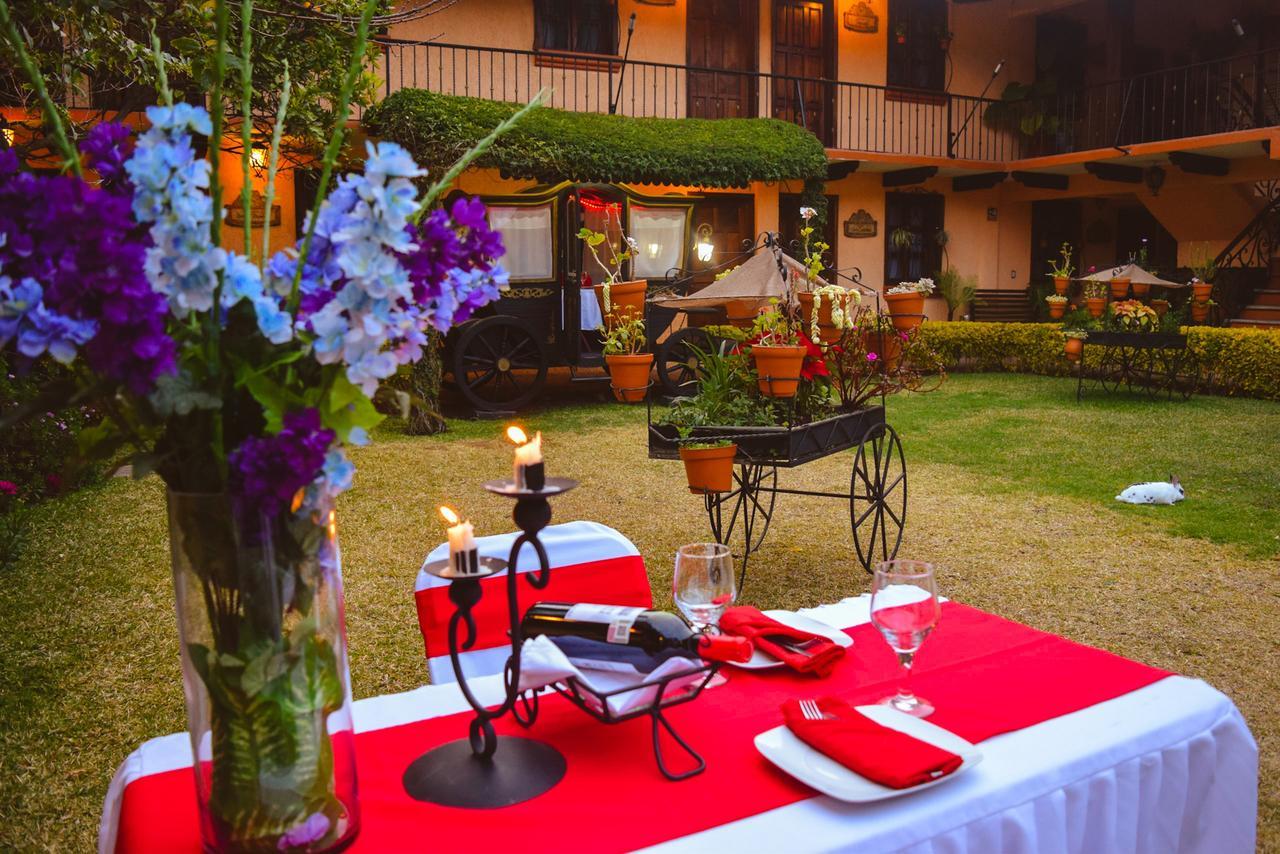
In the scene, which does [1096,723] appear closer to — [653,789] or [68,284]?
[653,789]

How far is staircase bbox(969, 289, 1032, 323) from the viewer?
15.3 meters

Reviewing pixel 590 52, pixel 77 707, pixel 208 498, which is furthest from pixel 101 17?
pixel 590 52

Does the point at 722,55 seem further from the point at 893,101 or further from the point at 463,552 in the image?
the point at 463,552

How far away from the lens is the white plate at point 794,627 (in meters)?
1.59

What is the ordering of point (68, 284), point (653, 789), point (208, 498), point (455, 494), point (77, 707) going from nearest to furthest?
point (68, 284) < point (208, 498) < point (653, 789) < point (77, 707) < point (455, 494)

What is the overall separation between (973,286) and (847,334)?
11.5m

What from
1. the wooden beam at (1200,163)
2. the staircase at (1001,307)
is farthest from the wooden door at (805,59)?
the wooden beam at (1200,163)

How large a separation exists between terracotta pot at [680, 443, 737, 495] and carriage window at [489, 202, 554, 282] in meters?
6.47

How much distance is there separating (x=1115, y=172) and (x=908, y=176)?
2.90 metres

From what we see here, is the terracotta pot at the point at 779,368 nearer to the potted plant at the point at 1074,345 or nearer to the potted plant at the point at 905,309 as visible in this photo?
the potted plant at the point at 905,309

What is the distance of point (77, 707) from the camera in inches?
130

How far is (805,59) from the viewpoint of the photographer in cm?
1399

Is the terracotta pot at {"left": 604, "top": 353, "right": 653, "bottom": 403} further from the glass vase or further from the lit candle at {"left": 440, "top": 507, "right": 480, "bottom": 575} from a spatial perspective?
the glass vase

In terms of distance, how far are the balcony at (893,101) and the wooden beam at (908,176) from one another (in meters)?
0.35
